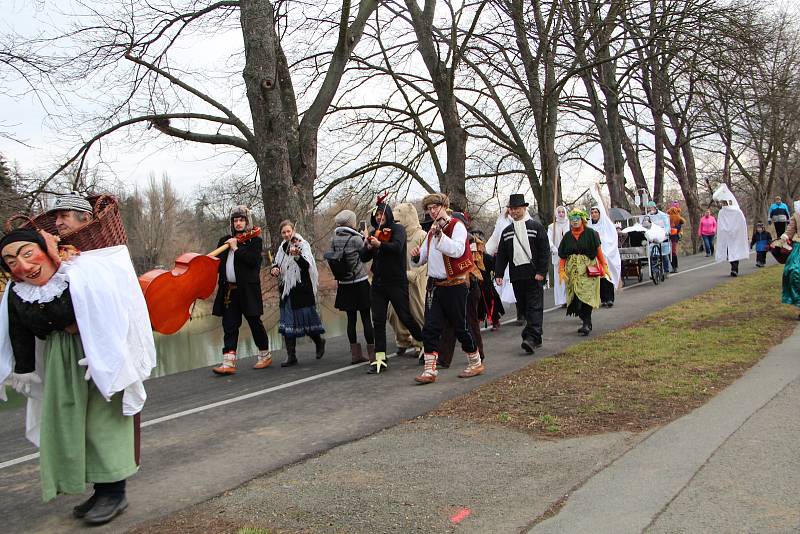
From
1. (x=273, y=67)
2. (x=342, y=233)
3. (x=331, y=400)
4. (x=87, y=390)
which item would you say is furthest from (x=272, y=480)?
(x=273, y=67)

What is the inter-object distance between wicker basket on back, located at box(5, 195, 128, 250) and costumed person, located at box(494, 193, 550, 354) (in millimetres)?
5788

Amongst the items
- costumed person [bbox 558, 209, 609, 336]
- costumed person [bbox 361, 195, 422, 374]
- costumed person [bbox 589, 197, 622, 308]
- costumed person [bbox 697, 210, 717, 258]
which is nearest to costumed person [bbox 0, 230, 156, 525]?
costumed person [bbox 361, 195, 422, 374]

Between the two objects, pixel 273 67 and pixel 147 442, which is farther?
pixel 273 67

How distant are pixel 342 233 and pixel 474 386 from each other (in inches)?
102

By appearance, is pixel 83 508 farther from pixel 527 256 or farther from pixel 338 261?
pixel 527 256

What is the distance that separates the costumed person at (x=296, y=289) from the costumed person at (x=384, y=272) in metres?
0.98

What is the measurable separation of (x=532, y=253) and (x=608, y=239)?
5.50m

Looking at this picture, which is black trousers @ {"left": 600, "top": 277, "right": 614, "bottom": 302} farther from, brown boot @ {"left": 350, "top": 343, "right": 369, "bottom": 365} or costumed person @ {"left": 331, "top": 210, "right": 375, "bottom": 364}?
costumed person @ {"left": 331, "top": 210, "right": 375, "bottom": 364}

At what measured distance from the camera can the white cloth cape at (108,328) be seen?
164 inches

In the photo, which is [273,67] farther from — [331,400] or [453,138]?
[453,138]

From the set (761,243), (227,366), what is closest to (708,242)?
(761,243)

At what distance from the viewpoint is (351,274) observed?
8914mm

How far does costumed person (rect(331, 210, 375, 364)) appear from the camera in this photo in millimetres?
8812

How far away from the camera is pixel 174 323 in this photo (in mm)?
6156
